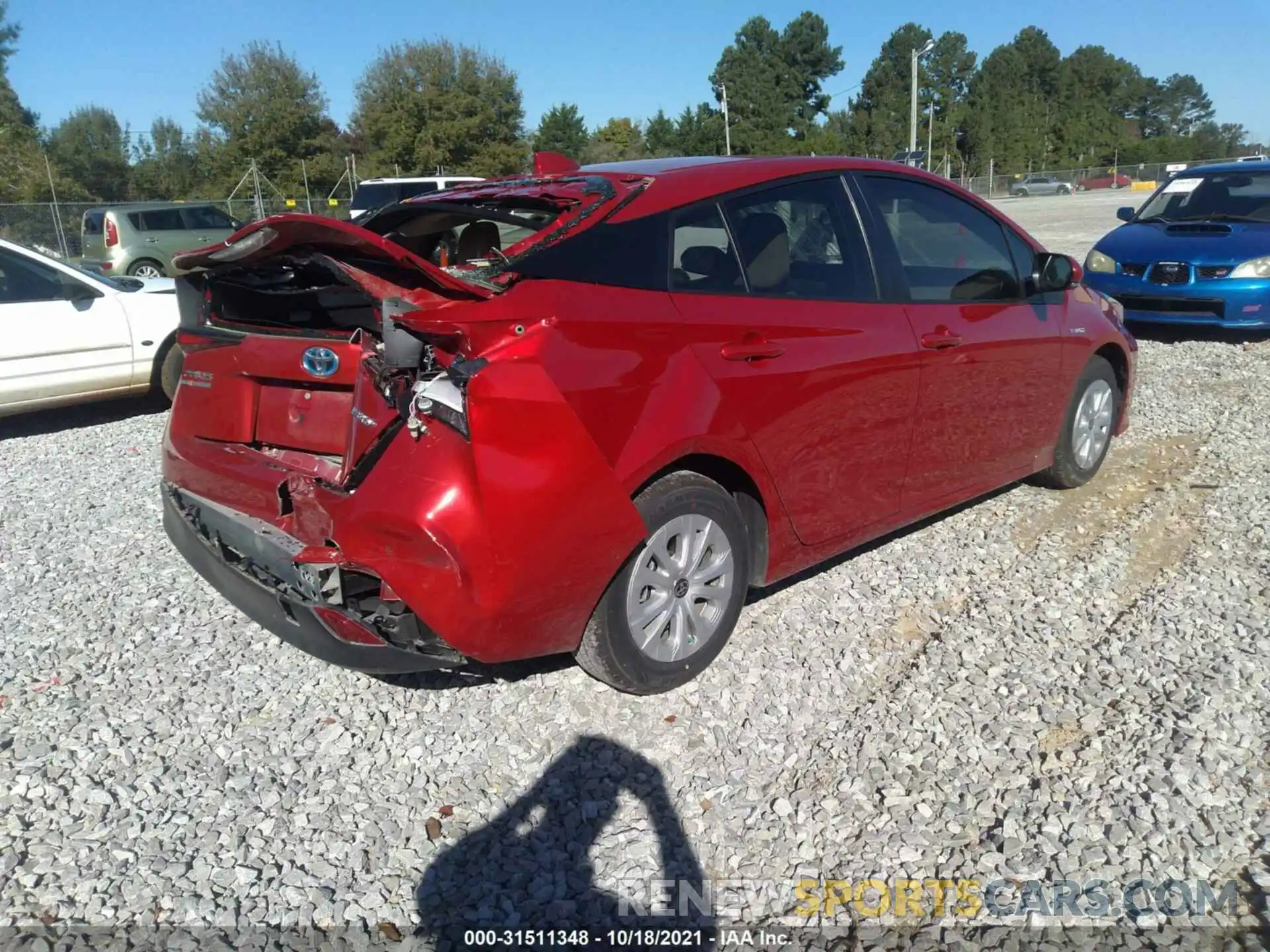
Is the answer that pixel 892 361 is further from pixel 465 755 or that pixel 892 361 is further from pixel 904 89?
pixel 904 89

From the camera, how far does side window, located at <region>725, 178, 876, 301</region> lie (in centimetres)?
343

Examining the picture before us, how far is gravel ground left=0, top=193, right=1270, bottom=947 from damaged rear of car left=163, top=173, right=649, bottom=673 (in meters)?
0.42

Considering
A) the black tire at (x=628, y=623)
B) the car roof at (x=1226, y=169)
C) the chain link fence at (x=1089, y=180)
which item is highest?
the chain link fence at (x=1089, y=180)

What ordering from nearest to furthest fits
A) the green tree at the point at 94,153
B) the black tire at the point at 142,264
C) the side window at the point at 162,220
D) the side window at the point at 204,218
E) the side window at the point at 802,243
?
the side window at the point at 802,243 → the black tire at the point at 142,264 → the side window at the point at 162,220 → the side window at the point at 204,218 → the green tree at the point at 94,153

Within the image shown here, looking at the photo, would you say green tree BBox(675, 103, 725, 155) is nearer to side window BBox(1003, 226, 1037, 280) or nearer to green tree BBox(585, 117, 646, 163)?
green tree BBox(585, 117, 646, 163)

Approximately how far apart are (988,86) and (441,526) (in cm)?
10829

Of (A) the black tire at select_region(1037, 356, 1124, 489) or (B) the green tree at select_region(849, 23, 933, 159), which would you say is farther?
(B) the green tree at select_region(849, 23, 933, 159)

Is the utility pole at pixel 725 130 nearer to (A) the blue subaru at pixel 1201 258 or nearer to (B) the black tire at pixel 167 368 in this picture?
(A) the blue subaru at pixel 1201 258

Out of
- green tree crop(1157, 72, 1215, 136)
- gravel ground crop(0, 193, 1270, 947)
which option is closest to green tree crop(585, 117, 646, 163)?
gravel ground crop(0, 193, 1270, 947)

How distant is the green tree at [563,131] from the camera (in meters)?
61.1

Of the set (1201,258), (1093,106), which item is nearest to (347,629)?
(1201,258)

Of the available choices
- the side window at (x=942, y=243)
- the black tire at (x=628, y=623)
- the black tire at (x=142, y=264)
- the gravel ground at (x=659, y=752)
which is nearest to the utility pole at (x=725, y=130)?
the black tire at (x=142, y=264)

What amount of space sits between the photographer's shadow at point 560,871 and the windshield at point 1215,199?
9.80 meters

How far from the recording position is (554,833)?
8.94ft
